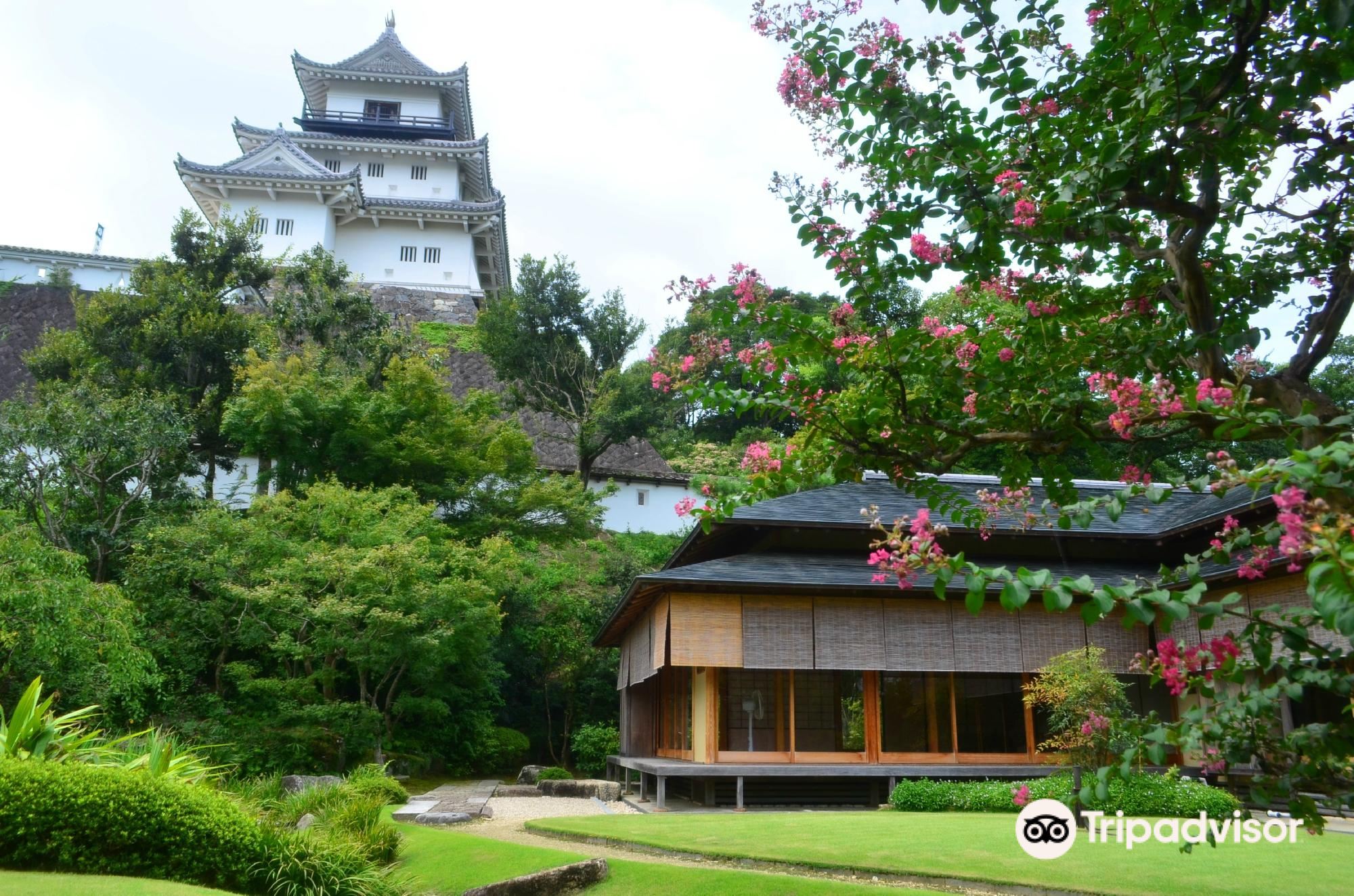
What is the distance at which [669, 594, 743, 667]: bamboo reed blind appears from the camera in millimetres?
13539

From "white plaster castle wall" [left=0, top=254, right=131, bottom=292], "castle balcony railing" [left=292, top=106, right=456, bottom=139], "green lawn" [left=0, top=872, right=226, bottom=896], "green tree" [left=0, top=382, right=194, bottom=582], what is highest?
"castle balcony railing" [left=292, top=106, right=456, bottom=139]

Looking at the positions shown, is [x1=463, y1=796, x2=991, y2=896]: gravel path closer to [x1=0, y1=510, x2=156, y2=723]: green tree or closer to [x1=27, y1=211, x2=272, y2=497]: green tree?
[x1=0, y1=510, x2=156, y2=723]: green tree

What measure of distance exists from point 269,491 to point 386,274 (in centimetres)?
1974

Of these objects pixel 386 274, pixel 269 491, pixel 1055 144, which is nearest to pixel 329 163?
pixel 386 274

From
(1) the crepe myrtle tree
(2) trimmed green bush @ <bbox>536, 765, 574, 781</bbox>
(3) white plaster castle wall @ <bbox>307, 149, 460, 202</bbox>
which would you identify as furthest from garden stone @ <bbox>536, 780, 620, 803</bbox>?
(3) white plaster castle wall @ <bbox>307, 149, 460, 202</bbox>

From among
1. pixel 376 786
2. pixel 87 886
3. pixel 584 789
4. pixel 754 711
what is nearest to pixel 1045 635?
pixel 754 711

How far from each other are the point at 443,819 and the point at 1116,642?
10200 millimetres

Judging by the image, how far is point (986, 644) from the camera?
47.1ft

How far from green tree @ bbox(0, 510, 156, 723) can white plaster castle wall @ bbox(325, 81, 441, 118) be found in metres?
33.6

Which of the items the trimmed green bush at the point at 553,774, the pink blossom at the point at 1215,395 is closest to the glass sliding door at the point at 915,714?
the trimmed green bush at the point at 553,774

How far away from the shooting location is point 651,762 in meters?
14.8

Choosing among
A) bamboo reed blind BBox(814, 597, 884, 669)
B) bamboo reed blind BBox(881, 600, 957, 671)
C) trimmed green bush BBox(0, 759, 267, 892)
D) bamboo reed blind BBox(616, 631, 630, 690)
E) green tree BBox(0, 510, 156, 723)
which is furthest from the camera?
bamboo reed blind BBox(616, 631, 630, 690)

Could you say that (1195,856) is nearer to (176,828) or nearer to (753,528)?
(176,828)

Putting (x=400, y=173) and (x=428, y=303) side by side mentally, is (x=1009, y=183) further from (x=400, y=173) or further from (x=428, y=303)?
(x=400, y=173)
